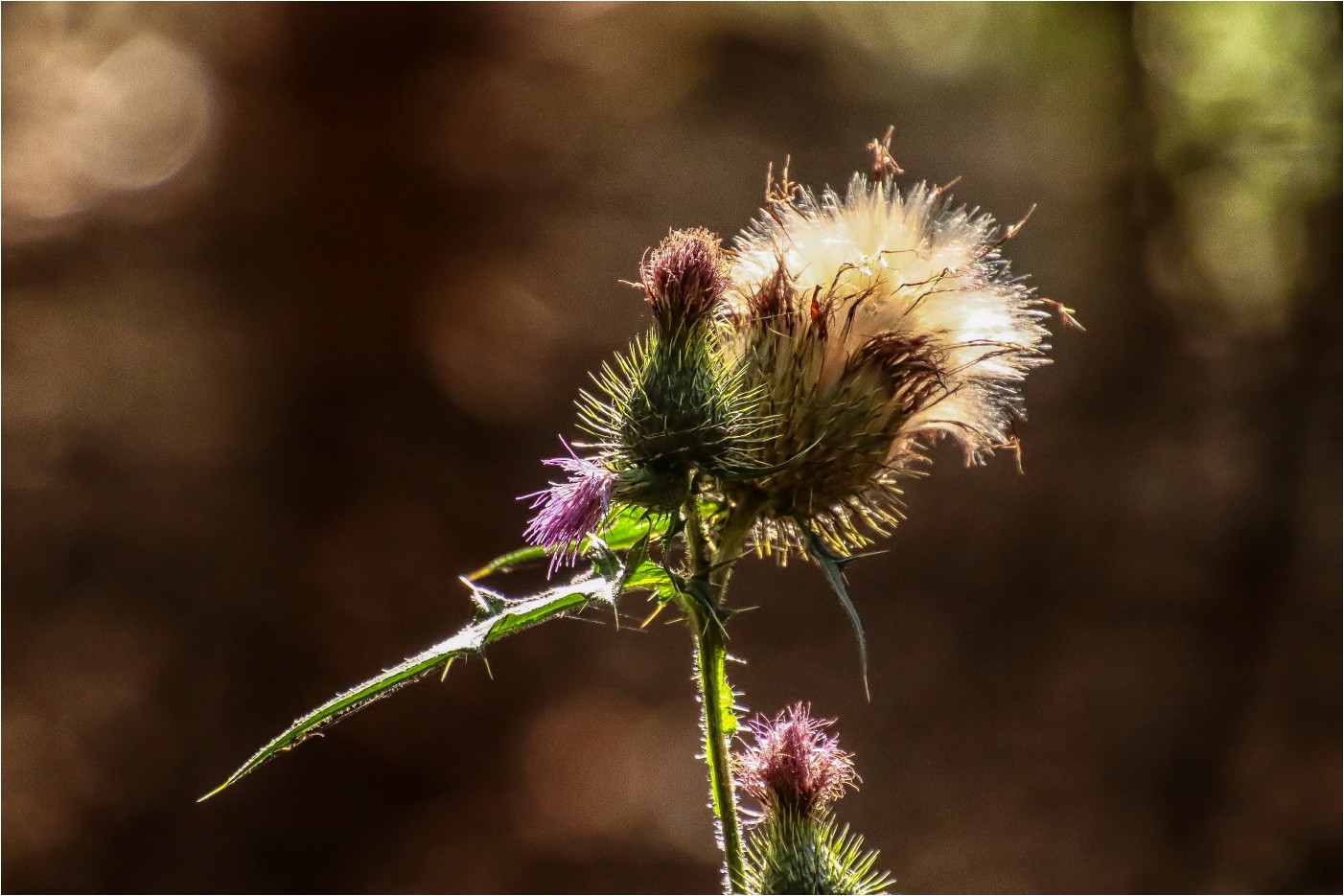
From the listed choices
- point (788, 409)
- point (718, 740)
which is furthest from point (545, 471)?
point (718, 740)

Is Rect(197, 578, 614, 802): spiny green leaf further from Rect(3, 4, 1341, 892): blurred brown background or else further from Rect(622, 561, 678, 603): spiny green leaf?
Rect(3, 4, 1341, 892): blurred brown background

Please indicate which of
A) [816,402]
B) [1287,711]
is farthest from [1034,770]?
[816,402]

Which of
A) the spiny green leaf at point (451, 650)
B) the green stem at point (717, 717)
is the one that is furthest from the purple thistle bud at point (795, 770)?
the spiny green leaf at point (451, 650)

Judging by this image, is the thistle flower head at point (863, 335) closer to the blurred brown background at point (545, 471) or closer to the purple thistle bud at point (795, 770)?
the purple thistle bud at point (795, 770)

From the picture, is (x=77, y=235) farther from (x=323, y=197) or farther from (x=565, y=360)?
(x=565, y=360)

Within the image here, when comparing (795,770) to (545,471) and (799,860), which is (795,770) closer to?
(799,860)

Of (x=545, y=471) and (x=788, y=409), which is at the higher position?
(x=545, y=471)

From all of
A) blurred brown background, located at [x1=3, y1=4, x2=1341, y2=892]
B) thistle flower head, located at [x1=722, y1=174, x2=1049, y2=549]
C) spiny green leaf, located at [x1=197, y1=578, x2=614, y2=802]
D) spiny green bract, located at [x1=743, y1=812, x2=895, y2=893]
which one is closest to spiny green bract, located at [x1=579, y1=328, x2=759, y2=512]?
thistle flower head, located at [x1=722, y1=174, x2=1049, y2=549]
